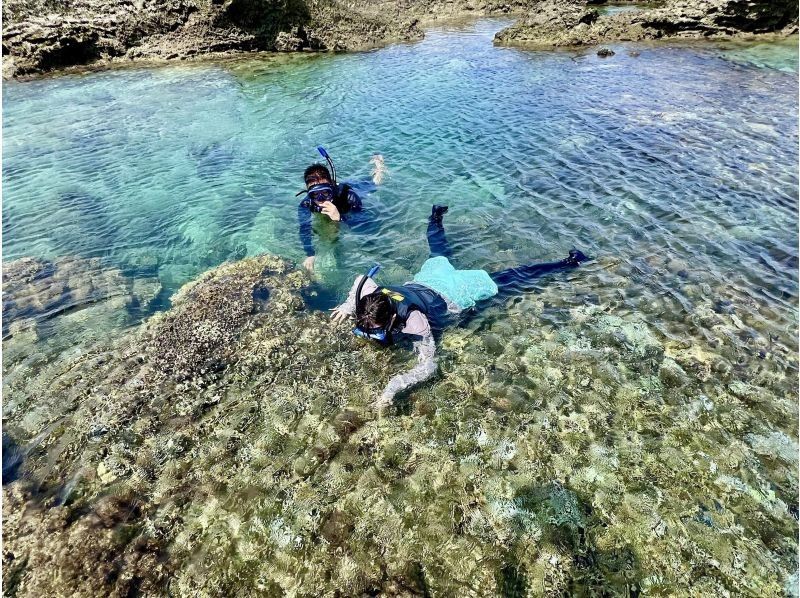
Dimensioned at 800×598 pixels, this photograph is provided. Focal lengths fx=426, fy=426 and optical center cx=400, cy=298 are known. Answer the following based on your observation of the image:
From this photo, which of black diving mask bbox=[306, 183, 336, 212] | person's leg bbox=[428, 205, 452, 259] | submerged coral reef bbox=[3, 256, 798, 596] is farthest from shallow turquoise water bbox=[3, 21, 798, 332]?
submerged coral reef bbox=[3, 256, 798, 596]

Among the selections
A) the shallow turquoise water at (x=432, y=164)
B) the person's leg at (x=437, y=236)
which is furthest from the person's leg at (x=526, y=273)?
the person's leg at (x=437, y=236)

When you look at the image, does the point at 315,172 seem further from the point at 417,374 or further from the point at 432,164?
the point at 417,374

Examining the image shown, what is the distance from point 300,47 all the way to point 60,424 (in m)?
26.6

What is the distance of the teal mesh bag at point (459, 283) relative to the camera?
6930 millimetres

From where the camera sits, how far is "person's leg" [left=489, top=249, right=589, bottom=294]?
24.5ft

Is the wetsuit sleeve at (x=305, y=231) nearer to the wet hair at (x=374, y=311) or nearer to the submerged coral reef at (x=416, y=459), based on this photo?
the submerged coral reef at (x=416, y=459)

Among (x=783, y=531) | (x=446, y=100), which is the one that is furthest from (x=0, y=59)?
(x=783, y=531)

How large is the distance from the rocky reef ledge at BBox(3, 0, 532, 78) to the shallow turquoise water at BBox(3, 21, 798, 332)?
3368 millimetres

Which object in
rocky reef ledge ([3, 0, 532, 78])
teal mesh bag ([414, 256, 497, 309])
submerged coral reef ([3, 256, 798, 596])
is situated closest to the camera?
submerged coral reef ([3, 256, 798, 596])

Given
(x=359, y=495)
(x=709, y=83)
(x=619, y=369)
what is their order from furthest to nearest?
(x=709, y=83) → (x=619, y=369) → (x=359, y=495)

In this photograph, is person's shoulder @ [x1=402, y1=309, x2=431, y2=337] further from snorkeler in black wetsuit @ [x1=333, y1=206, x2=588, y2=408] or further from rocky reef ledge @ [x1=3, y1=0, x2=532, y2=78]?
rocky reef ledge @ [x1=3, y1=0, x2=532, y2=78]

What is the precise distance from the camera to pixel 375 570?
3.96 meters

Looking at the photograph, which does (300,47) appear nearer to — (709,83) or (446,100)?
(446,100)

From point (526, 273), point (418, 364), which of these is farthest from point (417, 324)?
point (526, 273)
